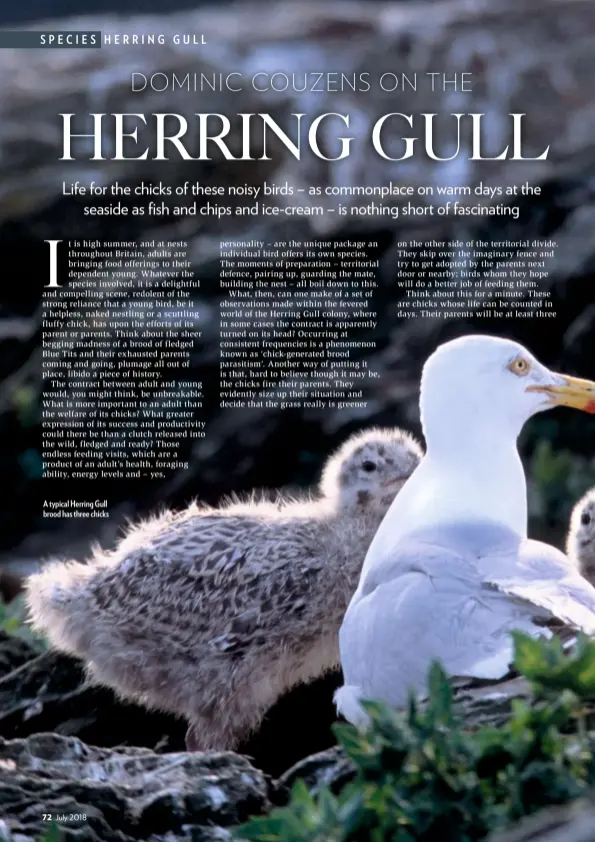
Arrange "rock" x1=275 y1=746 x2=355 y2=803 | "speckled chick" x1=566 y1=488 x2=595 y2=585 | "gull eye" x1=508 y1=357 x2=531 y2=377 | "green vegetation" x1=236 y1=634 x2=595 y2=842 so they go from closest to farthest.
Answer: "green vegetation" x1=236 y1=634 x2=595 y2=842
"rock" x1=275 y1=746 x2=355 y2=803
"gull eye" x1=508 y1=357 x2=531 y2=377
"speckled chick" x1=566 y1=488 x2=595 y2=585

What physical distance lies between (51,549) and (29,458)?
436 millimetres

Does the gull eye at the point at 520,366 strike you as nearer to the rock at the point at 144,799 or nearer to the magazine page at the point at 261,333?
the magazine page at the point at 261,333

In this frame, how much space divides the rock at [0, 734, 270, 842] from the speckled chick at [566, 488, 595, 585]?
1.85 m

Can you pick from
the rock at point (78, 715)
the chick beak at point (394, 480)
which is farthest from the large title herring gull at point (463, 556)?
the rock at point (78, 715)

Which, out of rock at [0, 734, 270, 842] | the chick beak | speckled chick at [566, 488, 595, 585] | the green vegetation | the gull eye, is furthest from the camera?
the chick beak

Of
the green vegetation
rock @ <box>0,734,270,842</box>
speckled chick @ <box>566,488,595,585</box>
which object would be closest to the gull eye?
speckled chick @ <box>566,488,595,585</box>

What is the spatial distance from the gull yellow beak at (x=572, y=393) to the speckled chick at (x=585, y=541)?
1.64 feet

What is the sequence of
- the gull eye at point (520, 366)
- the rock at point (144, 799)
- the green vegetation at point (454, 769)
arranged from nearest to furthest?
1. the green vegetation at point (454, 769)
2. the rock at point (144, 799)
3. the gull eye at point (520, 366)

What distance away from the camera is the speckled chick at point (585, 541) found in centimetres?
512

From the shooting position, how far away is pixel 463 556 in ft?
13.4

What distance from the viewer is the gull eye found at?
4.80m

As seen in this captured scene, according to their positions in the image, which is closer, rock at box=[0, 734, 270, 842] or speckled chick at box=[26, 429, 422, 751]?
rock at box=[0, 734, 270, 842]

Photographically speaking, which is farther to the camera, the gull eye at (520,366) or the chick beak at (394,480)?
the chick beak at (394,480)

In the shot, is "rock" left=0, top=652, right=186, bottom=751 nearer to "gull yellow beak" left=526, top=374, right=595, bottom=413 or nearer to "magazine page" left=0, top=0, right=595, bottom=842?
→ "magazine page" left=0, top=0, right=595, bottom=842
